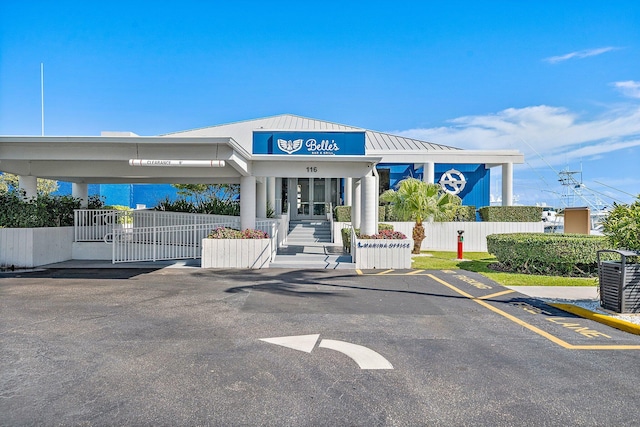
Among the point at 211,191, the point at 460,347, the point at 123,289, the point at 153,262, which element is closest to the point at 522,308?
the point at 460,347

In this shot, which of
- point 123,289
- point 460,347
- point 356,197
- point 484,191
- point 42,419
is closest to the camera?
point 42,419

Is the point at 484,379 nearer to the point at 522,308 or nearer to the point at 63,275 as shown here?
the point at 522,308

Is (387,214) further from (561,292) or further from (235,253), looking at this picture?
(561,292)

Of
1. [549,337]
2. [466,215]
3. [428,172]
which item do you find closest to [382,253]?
[549,337]

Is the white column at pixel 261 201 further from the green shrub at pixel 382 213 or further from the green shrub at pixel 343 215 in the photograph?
the green shrub at pixel 382 213

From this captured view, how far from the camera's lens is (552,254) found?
11.0 meters

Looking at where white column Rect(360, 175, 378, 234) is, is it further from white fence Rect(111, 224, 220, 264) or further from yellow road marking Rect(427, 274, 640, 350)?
yellow road marking Rect(427, 274, 640, 350)

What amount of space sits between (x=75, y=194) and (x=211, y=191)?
9102mm

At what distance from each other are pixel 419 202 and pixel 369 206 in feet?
13.2

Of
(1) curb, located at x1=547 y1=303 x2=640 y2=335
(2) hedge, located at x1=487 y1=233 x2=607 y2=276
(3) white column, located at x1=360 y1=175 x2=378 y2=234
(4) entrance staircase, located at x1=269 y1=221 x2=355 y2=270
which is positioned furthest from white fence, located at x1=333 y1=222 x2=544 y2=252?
(1) curb, located at x1=547 y1=303 x2=640 y2=335

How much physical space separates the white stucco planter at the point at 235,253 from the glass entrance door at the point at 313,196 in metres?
12.6

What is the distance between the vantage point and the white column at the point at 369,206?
13.1 metres

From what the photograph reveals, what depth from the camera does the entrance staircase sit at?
12.4 m

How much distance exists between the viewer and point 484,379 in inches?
Result: 161
